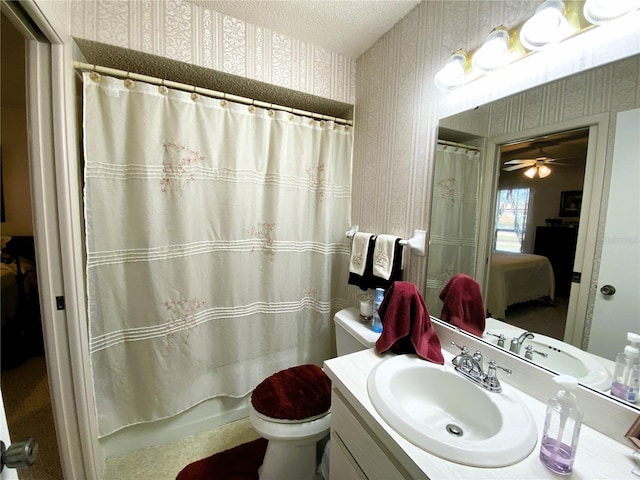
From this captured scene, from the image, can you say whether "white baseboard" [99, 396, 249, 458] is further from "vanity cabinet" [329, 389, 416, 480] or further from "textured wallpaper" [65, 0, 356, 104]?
"textured wallpaper" [65, 0, 356, 104]

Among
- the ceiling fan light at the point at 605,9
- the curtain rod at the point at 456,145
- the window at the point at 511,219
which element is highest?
the ceiling fan light at the point at 605,9

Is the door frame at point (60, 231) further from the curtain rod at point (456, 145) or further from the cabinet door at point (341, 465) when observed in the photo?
the curtain rod at point (456, 145)

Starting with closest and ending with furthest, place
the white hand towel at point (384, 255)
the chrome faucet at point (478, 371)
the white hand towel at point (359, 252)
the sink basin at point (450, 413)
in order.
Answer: the sink basin at point (450, 413)
the chrome faucet at point (478, 371)
the white hand towel at point (384, 255)
the white hand towel at point (359, 252)

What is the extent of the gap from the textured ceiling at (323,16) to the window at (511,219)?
1.01m

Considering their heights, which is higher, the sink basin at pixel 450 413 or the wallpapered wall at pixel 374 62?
the wallpapered wall at pixel 374 62

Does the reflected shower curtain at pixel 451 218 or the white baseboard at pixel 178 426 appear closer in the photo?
the reflected shower curtain at pixel 451 218

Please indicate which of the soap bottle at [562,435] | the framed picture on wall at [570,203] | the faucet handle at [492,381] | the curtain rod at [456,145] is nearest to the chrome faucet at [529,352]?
the faucet handle at [492,381]

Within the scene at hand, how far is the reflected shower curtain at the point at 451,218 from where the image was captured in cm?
106

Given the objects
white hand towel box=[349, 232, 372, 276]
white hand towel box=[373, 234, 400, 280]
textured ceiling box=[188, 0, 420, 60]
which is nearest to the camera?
textured ceiling box=[188, 0, 420, 60]

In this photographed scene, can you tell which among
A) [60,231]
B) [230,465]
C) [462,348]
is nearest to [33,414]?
[230,465]

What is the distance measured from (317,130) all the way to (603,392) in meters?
1.65

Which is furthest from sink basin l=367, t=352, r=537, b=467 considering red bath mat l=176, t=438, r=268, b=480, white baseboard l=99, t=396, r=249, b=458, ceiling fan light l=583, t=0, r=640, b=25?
white baseboard l=99, t=396, r=249, b=458

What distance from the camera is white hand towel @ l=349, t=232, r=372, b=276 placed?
1.45 metres

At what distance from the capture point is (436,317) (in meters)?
1.17
